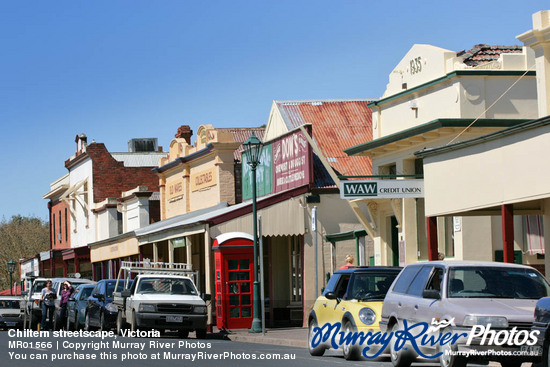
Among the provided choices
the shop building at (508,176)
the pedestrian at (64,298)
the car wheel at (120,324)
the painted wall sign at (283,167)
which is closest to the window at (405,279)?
the shop building at (508,176)

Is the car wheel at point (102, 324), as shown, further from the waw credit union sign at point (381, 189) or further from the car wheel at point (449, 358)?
the car wheel at point (449, 358)

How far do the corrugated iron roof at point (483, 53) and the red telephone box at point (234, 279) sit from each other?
8009 mm

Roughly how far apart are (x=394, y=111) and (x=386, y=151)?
110cm

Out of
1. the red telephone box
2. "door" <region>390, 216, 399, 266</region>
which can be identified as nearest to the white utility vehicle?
the red telephone box

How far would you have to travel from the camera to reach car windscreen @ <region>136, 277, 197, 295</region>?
1045 inches

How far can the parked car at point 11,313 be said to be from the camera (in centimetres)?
3703

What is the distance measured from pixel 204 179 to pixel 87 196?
Result: 1996 centimetres

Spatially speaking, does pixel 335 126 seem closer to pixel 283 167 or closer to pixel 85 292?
pixel 283 167

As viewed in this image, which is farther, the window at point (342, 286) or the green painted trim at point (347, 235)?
the green painted trim at point (347, 235)

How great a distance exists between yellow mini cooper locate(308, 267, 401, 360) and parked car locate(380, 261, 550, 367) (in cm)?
137

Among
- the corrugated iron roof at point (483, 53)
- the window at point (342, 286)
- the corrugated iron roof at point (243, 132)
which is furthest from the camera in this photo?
the corrugated iron roof at point (243, 132)

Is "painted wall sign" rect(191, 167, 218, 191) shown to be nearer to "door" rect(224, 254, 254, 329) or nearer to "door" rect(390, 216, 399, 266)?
"door" rect(224, 254, 254, 329)

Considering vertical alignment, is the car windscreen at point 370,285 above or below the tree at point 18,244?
below

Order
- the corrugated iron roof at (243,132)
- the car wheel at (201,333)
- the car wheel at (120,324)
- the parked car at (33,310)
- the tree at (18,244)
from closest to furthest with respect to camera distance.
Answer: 1. the car wheel at (201,333)
2. the car wheel at (120,324)
3. the parked car at (33,310)
4. the corrugated iron roof at (243,132)
5. the tree at (18,244)
